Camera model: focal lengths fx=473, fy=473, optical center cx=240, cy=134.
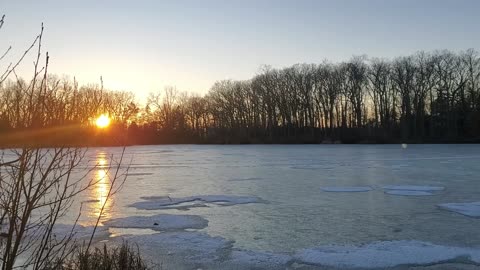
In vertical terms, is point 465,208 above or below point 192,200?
below

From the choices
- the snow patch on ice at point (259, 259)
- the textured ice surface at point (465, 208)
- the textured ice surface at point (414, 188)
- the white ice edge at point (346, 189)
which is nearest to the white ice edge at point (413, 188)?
the textured ice surface at point (414, 188)

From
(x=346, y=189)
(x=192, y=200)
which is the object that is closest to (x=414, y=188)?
(x=346, y=189)

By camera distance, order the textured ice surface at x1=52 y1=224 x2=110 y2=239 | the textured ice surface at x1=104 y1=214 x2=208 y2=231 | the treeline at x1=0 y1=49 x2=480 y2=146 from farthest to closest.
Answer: the treeline at x1=0 y1=49 x2=480 y2=146
the textured ice surface at x1=104 y1=214 x2=208 y2=231
the textured ice surface at x1=52 y1=224 x2=110 y2=239

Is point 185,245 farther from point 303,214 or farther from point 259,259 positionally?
point 303,214

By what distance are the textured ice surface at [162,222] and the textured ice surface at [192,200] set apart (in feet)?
4.07

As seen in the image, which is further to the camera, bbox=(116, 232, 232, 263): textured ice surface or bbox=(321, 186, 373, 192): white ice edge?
bbox=(321, 186, 373, 192): white ice edge

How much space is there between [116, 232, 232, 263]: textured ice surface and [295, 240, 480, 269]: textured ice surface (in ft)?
3.64

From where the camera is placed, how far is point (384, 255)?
5.84m

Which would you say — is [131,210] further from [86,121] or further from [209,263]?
[86,121]

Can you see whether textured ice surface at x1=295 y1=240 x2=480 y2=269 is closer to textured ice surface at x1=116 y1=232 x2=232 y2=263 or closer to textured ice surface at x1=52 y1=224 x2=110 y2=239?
textured ice surface at x1=116 y1=232 x2=232 y2=263

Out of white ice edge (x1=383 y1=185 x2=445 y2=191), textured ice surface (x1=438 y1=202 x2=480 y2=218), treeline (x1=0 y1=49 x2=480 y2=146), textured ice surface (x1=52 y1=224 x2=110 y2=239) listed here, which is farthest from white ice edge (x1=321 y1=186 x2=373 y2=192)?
treeline (x1=0 y1=49 x2=480 y2=146)

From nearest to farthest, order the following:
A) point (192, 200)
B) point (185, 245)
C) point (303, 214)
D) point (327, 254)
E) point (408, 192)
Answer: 1. point (327, 254)
2. point (185, 245)
3. point (303, 214)
4. point (192, 200)
5. point (408, 192)

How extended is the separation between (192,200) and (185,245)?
4.38 m

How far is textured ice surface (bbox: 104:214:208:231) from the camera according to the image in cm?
787
